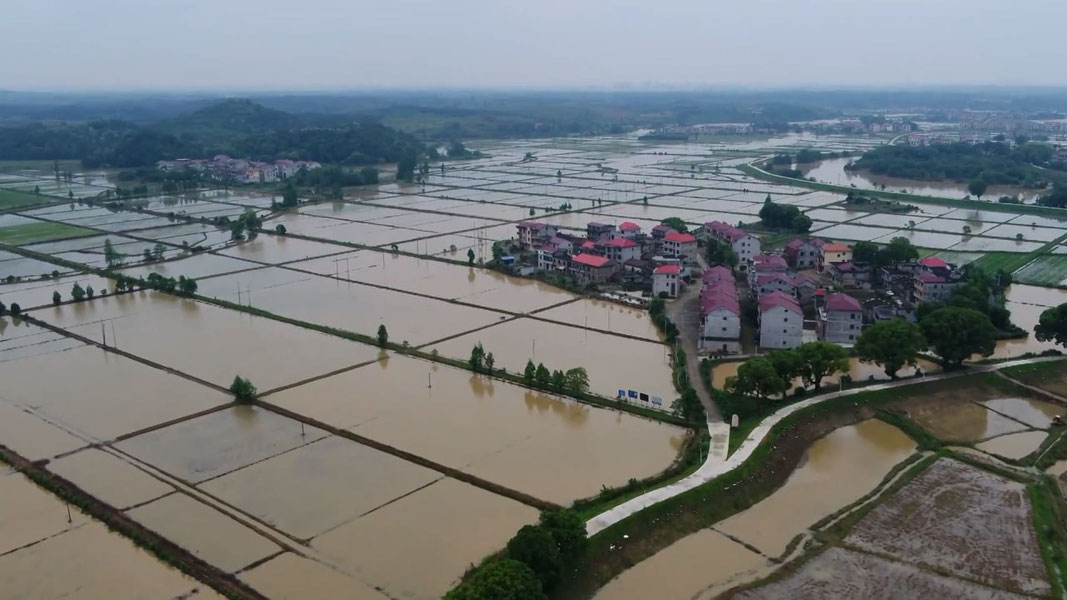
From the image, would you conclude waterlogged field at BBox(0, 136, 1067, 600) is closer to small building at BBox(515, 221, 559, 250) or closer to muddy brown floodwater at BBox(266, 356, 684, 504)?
muddy brown floodwater at BBox(266, 356, 684, 504)

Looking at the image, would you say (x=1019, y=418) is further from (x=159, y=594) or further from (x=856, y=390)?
(x=159, y=594)

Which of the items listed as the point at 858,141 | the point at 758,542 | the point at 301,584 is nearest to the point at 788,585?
the point at 758,542

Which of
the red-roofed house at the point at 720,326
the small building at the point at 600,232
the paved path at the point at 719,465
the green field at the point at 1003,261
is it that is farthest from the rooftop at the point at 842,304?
the small building at the point at 600,232

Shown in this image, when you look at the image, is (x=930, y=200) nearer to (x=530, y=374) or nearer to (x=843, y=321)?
(x=843, y=321)

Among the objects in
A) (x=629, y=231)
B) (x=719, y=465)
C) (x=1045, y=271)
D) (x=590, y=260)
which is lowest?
(x=719, y=465)

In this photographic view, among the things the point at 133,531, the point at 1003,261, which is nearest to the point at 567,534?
the point at 133,531

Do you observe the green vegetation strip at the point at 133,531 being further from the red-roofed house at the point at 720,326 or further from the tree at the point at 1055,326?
the tree at the point at 1055,326
